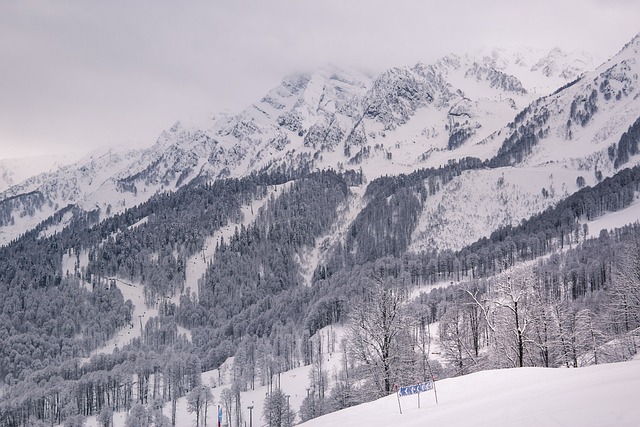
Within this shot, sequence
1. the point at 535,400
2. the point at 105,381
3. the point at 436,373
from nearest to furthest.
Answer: the point at 535,400 → the point at 436,373 → the point at 105,381

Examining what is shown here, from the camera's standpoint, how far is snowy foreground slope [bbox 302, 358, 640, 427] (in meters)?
12.8

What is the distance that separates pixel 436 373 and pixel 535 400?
5322 cm

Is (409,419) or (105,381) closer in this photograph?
(409,419)

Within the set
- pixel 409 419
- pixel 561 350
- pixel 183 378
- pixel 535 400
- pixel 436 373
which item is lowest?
pixel 183 378

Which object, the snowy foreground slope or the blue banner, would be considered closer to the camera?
the snowy foreground slope

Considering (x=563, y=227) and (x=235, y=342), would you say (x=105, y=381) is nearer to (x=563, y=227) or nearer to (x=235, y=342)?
(x=235, y=342)

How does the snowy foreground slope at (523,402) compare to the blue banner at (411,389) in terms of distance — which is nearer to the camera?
the snowy foreground slope at (523,402)

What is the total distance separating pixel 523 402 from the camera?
16188mm

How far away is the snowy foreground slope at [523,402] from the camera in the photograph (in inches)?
502

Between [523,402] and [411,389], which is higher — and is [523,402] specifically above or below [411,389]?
above

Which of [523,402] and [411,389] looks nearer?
[523,402]

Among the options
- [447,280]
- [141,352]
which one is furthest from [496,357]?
[141,352]

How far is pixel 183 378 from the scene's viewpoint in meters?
144

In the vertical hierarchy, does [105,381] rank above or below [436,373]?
below
